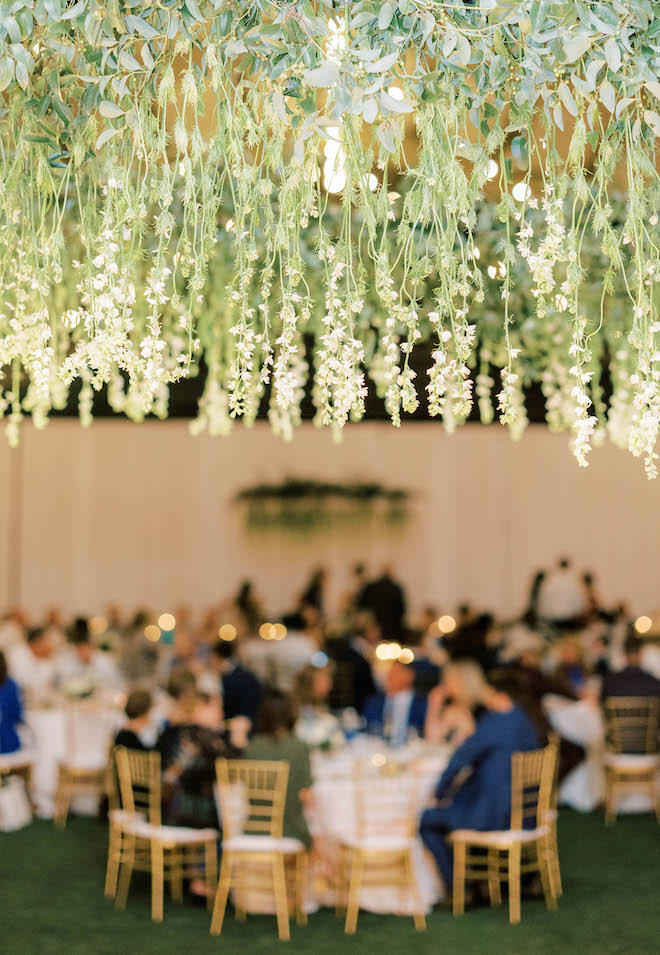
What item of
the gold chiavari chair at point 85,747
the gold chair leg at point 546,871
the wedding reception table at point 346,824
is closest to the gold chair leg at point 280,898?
the wedding reception table at point 346,824

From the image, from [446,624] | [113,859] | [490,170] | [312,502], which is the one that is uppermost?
[490,170]

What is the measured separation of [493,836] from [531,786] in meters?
0.33

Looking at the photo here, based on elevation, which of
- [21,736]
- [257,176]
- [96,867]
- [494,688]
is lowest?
[96,867]

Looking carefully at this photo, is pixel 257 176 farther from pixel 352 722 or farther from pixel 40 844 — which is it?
pixel 40 844

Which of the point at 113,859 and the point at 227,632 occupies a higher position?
the point at 227,632

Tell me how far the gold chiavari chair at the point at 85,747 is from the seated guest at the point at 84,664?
1.98 ft

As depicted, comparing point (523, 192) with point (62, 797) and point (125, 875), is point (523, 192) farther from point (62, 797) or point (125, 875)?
point (62, 797)

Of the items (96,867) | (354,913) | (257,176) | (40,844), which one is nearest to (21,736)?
(40,844)

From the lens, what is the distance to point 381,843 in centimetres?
524

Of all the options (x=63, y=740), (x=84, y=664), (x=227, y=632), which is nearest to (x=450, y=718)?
(x=63, y=740)

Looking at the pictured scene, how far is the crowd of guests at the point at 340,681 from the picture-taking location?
555cm

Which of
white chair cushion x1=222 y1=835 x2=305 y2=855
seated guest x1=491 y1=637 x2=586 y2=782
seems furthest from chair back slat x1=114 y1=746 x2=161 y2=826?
seated guest x1=491 y1=637 x2=586 y2=782

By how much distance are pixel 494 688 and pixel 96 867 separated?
102 inches

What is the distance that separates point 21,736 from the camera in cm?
718
